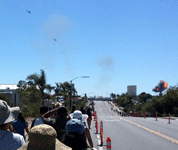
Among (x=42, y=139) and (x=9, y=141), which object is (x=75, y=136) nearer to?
(x=9, y=141)

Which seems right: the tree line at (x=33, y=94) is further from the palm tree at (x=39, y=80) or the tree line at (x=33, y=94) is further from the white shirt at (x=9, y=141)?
the white shirt at (x=9, y=141)

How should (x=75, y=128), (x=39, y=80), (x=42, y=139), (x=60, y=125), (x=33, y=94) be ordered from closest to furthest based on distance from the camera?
(x=42, y=139), (x=75, y=128), (x=60, y=125), (x=33, y=94), (x=39, y=80)

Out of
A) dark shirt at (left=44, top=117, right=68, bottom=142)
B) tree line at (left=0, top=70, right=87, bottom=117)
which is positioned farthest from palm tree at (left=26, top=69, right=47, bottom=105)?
dark shirt at (left=44, top=117, right=68, bottom=142)

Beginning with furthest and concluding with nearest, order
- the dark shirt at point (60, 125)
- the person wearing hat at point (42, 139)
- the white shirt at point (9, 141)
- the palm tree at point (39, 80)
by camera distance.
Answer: the palm tree at point (39, 80), the dark shirt at point (60, 125), the white shirt at point (9, 141), the person wearing hat at point (42, 139)

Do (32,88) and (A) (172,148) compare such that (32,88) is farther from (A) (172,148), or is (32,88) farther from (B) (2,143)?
(B) (2,143)

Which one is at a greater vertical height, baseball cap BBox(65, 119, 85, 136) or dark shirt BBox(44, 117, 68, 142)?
baseball cap BBox(65, 119, 85, 136)

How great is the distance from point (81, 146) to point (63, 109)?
2.09 metres

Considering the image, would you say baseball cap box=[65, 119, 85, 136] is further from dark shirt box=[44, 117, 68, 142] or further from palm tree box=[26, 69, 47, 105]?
palm tree box=[26, 69, 47, 105]

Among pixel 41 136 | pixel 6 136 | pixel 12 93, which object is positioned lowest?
pixel 6 136

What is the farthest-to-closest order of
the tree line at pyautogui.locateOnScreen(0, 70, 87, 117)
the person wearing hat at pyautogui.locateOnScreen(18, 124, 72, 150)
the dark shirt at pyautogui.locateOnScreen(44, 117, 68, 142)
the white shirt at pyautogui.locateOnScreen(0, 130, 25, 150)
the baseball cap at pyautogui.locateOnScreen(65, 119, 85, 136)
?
1. the tree line at pyautogui.locateOnScreen(0, 70, 87, 117)
2. the dark shirt at pyautogui.locateOnScreen(44, 117, 68, 142)
3. the baseball cap at pyautogui.locateOnScreen(65, 119, 85, 136)
4. the white shirt at pyautogui.locateOnScreen(0, 130, 25, 150)
5. the person wearing hat at pyautogui.locateOnScreen(18, 124, 72, 150)

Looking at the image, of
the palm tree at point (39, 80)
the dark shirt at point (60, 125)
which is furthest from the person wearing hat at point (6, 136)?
the palm tree at point (39, 80)

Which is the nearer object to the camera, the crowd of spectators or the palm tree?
the crowd of spectators

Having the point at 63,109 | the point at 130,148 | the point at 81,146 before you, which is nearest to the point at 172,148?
the point at 130,148

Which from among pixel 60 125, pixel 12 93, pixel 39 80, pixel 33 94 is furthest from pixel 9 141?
pixel 12 93
